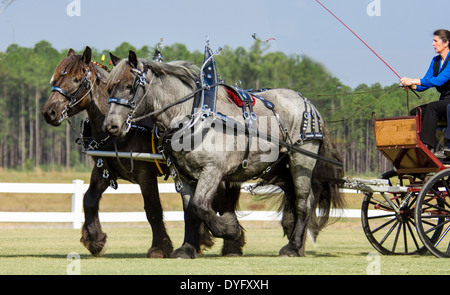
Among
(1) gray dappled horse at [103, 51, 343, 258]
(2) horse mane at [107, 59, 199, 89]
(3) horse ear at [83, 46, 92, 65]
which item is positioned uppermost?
(3) horse ear at [83, 46, 92, 65]

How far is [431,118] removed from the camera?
26.9 feet

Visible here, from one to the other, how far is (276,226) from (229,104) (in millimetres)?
9054

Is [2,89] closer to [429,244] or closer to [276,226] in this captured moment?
[276,226]

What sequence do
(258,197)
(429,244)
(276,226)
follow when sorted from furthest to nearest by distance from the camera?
1. (276,226)
2. (258,197)
3. (429,244)

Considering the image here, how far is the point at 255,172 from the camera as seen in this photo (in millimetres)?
8695

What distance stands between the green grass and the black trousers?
4.50ft

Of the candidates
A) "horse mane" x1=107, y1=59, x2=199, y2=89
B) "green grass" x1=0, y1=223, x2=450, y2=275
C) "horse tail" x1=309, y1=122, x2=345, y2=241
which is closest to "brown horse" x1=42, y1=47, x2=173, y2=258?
"green grass" x1=0, y1=223, x2=450, y2=275

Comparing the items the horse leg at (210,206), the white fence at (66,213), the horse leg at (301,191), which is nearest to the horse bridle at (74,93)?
the horse leg at (210,206)

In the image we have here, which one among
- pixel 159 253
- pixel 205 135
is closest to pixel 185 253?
pixel 159 253

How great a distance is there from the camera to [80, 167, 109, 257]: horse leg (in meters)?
8.98

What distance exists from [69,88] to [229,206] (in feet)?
8.60

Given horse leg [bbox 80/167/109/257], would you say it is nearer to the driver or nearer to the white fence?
the driver

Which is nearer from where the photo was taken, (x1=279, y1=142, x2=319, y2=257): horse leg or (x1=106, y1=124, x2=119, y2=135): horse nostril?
(x1=106, y1=124, x2=119, y2=135): horse nostril

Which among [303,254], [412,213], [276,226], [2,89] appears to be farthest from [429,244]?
[2,89]
